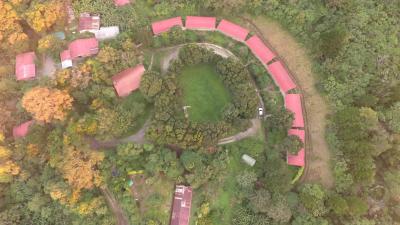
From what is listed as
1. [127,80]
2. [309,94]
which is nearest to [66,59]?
[127,80]

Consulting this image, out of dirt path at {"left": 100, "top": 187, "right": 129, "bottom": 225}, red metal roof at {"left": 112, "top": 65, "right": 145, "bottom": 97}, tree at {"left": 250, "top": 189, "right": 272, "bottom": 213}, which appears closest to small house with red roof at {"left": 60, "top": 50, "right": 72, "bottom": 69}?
red metal roof at {"left": 112, "top": 65, "right": 145, "bottom": 97}

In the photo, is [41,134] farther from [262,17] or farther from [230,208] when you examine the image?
[262,17]

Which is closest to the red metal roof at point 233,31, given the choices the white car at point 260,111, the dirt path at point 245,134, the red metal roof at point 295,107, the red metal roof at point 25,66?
the white car at point 260,111

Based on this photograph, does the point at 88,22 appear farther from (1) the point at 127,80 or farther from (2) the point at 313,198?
(2) the point at 313,198

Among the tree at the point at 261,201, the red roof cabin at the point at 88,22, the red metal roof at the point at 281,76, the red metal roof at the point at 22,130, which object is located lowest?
the tree at the point at 261,201

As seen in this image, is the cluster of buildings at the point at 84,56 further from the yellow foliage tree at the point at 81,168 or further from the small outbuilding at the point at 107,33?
the yellow foliage tree at the point at 81,168

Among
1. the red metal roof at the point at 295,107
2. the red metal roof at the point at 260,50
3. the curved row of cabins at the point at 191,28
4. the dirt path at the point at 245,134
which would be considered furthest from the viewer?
the red metal roof at the point at 260,50
